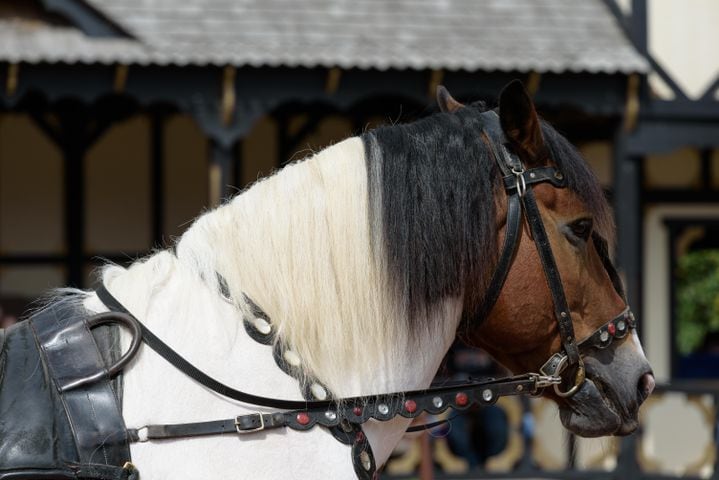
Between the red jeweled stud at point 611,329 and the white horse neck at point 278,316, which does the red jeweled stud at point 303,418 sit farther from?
the red jeweled stud at point 611,329

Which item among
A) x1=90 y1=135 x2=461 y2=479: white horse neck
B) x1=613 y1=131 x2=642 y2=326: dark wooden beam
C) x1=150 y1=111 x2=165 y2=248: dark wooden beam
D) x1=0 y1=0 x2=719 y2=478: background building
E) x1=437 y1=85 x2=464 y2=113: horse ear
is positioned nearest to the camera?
x1=90 y1=135 x2=461 y2=479: white horse neck

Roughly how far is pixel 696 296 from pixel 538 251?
8.35 meters

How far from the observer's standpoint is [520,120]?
2.14 m

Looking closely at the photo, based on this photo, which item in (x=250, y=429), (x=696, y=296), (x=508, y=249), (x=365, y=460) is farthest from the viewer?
(x=696, y=296)

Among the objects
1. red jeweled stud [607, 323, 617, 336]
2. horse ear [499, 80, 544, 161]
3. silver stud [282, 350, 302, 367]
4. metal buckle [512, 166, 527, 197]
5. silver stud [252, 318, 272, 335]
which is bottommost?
silver stud [282, 350, 302, 367]

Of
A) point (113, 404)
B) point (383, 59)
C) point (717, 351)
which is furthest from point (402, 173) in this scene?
point (717, 351)

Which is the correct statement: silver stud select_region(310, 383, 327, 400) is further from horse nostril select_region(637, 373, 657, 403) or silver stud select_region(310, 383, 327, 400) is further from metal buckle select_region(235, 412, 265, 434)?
horse nostril select_region(637, 373, 657, 403)

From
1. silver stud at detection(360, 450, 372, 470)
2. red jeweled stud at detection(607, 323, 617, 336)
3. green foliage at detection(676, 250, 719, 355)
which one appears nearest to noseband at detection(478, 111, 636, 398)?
red jeweled stud at detection(607, 323, 617, 336)

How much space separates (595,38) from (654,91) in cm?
78

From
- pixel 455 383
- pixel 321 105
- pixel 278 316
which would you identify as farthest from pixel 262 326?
pixel 321 105

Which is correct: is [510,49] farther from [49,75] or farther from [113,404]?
[113,404]

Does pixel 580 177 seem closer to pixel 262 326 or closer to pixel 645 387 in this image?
pixel 645 387

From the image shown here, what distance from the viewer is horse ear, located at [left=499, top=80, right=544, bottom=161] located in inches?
82.6

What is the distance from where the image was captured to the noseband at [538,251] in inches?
83.7
